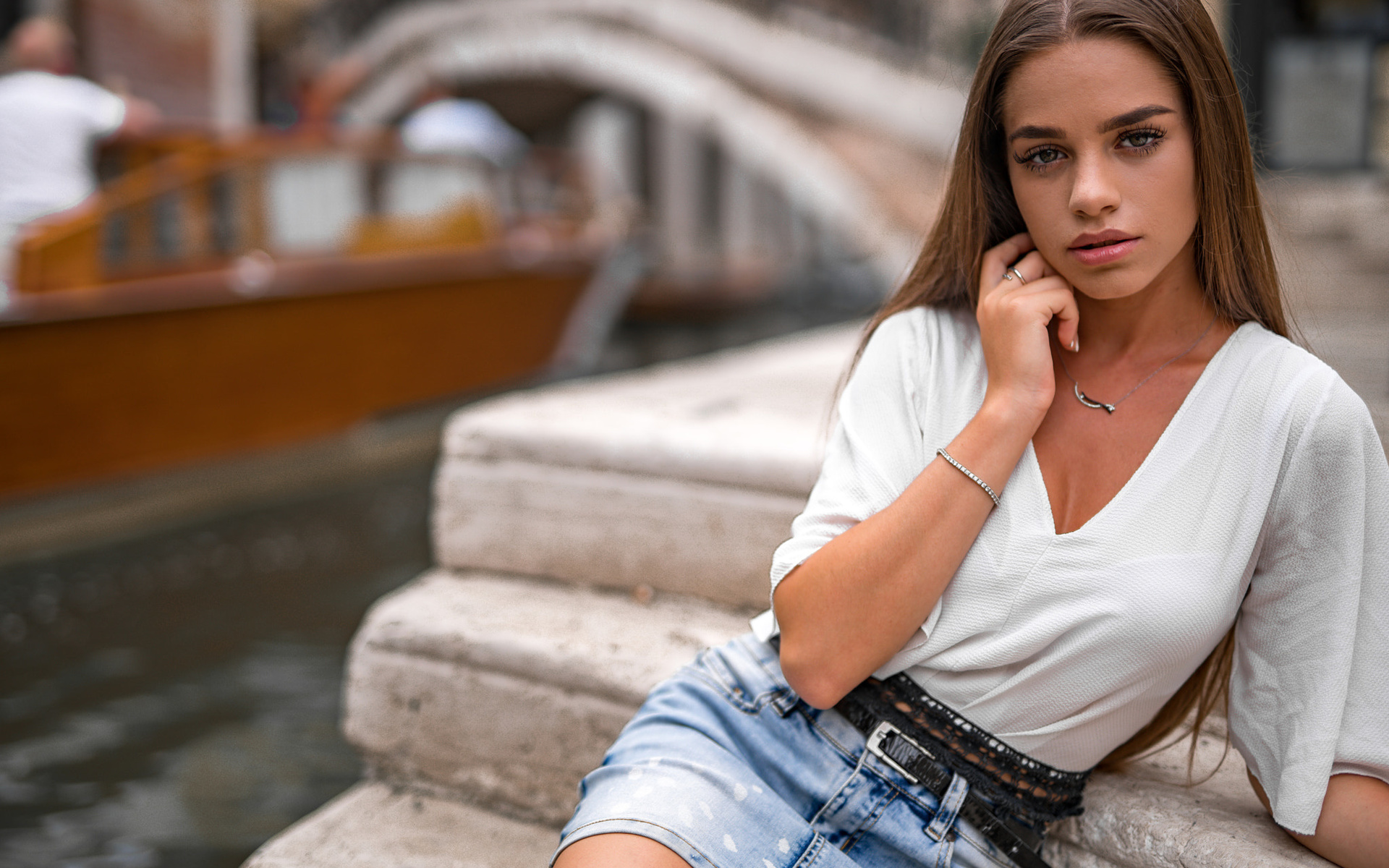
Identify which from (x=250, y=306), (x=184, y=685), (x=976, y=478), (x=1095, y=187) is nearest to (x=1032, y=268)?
(x=1095, y=187)

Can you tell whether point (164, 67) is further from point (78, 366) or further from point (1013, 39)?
point (1013, 39)

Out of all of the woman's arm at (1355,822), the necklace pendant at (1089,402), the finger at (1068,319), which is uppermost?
the finger at (1068,319)

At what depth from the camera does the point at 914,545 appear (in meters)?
1.01

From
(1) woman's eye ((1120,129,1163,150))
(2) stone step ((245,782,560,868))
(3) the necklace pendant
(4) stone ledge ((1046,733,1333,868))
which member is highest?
(1) woman's eye ((1120,129,1163,150))

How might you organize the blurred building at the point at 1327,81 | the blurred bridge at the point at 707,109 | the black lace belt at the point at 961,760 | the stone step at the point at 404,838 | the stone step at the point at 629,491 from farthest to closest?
1. the blurred bridge at the point at 707,109
2. the blurred building at the point at 1327,81
3. the stone step at the point at 629,491
4. the stone step at the point at 404,838
5. the black lace belt at the point at 961,760

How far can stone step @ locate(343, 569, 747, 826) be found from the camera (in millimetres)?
1617

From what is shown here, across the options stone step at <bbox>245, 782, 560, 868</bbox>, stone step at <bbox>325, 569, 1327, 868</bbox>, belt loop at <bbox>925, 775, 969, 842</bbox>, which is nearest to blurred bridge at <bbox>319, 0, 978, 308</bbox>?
stone step at <bbox>325, 569, 1327, 868</bbox>

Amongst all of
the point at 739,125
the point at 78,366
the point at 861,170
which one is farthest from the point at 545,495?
the point at 739,125

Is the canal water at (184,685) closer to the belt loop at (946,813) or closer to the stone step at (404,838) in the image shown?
the stone step at (404,838)

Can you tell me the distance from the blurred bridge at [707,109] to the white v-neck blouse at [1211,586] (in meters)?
4.81

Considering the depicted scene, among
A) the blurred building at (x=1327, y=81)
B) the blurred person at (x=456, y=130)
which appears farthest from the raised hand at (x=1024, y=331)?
the blurred person at (x=456, y=130)

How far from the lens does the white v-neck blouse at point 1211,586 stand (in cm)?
97

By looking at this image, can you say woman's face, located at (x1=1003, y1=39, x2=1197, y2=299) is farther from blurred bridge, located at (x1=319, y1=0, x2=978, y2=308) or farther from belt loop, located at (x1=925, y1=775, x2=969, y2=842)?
blurred bridge, located at (x1=319, y1=0, x2=978, y2=308)

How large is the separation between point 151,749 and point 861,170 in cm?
785
